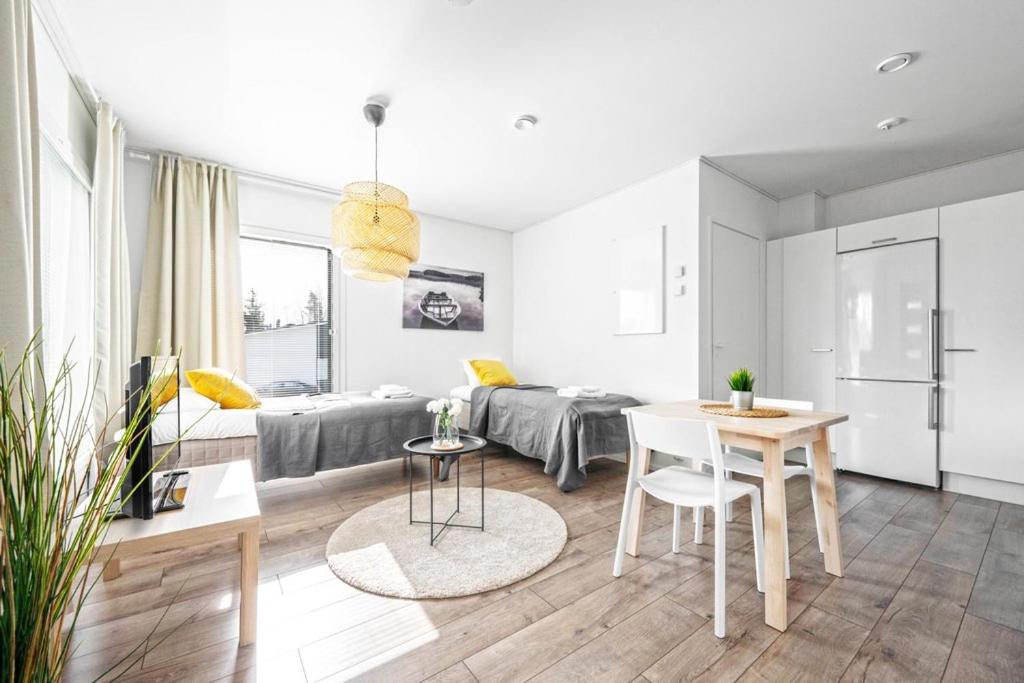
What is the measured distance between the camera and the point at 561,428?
3119 mm

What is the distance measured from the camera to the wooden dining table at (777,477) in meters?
1.53

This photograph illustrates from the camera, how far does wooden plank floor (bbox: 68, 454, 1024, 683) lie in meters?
1.35

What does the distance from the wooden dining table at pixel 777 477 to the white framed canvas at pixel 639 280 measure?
1674 millimetres

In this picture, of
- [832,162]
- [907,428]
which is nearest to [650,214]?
[832,162]

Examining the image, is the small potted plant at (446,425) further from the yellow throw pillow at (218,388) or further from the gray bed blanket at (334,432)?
the yellow throw pillow at (218,388)

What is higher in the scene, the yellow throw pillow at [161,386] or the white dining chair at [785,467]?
the yellow throw pillow at [161,386]

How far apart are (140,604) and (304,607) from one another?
26.3 inches

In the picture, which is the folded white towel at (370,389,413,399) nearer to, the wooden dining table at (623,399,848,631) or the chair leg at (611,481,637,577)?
the wooden dining table at (623,399,848,631)

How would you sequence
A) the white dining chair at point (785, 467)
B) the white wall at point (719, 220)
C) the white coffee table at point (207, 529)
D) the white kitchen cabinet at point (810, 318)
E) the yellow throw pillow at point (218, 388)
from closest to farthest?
the white coffee table at point (207, 529) → the white dining chair at point (785, 467) → the yellow throw pillow at point (218, 388) → the white wall at point (719, 220) → the white kitchen cabinet at point (810, 318)

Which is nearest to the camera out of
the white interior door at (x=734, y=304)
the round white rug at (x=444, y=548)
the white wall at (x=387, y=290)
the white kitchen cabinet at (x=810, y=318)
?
the round white rug at (x=444, y=548)

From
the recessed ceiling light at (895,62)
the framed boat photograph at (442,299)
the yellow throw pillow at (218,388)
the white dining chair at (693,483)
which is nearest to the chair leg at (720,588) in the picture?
the white dining chair at (693,483)

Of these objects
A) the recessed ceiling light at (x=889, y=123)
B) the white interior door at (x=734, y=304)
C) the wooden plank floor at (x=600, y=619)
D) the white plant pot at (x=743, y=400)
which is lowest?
the wooden plank floor at (x=600, y=619)

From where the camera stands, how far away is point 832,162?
3.41m

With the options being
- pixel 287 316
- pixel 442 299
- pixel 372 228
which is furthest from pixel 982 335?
pixel 287 316
